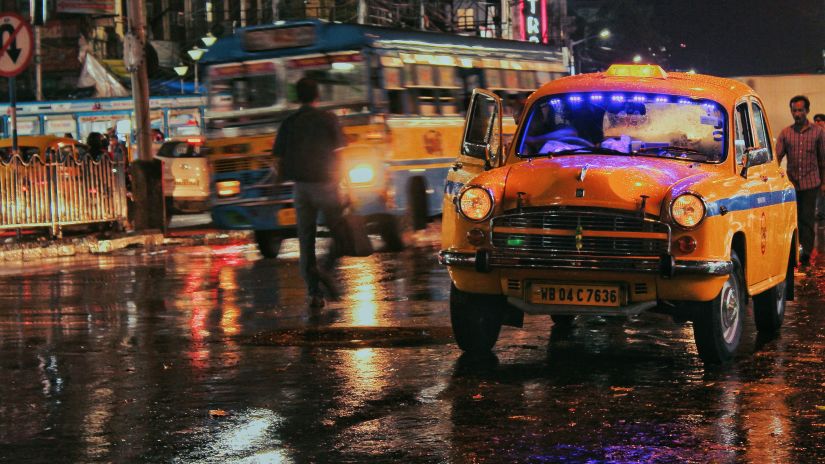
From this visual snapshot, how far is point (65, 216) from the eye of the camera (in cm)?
2341

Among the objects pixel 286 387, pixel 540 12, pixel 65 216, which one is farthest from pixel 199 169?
pixel 540 12

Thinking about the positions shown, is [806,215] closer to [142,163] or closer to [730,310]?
[730,310]

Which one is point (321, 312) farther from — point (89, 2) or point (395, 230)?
point (89, 2)

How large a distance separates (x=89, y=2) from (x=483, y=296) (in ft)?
69.2

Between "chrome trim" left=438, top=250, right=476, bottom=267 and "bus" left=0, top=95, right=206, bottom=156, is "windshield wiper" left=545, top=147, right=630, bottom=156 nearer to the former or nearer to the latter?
"chrome trim" left=438, top=250, right=476, bottom=267

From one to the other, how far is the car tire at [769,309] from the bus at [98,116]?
3398 cm

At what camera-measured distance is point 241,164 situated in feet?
63.2

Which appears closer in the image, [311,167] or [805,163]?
[311,167]

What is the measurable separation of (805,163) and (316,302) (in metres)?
5.84

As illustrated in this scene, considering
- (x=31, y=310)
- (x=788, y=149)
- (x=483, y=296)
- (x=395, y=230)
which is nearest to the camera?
(x=483, y=296)

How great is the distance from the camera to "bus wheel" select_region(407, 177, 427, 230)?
797 inches

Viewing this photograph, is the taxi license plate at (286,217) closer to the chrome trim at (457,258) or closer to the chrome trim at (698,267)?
the chrome trim at (457,258)

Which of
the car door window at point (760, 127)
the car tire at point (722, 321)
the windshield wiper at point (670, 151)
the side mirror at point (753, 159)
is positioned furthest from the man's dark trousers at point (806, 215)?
the car tire at point (722, 321)

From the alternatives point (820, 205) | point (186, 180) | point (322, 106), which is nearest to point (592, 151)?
point (322, 106)
